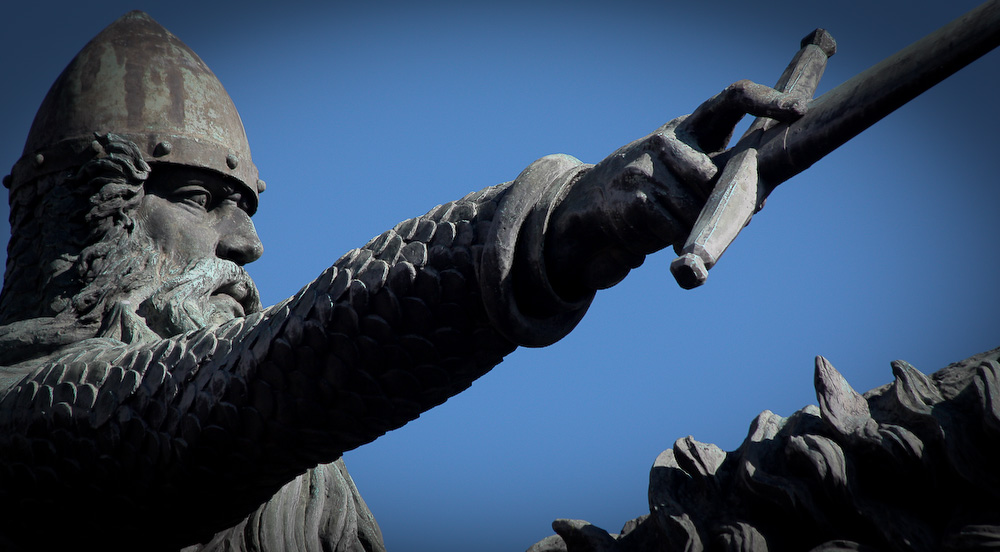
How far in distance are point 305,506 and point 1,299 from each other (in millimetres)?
1751

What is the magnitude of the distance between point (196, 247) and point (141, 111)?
2.39ft

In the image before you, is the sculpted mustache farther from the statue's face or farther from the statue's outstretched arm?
the statue's outstretched arm

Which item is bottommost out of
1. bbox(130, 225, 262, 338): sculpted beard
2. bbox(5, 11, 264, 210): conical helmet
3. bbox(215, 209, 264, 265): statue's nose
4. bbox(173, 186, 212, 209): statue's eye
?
bbox(130, 225, 262, 338): sculpted beard

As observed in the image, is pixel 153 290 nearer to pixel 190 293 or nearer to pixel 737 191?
pixel 190 293

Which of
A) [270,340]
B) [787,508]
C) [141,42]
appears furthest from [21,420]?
[787,508]

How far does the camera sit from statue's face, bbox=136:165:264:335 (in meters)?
4.73

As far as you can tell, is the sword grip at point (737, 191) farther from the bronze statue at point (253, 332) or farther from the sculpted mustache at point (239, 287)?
the sculpted mustache at point (239, 287)

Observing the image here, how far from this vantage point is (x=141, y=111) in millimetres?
5098

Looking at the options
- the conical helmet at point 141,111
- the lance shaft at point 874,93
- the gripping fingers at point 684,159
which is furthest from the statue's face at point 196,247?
the lance shaft at point 874,93

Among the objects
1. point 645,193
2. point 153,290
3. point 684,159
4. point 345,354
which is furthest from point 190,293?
point 684,159

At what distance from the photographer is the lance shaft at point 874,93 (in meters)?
2.55

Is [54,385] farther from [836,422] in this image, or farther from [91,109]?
[836,422]

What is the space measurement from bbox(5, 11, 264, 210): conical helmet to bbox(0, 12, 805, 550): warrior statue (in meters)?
0.01

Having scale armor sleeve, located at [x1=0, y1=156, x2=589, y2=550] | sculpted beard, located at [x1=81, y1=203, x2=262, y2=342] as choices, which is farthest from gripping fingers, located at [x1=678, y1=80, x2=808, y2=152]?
sculpted beard, located at [x1=81, y1=203, x2=262, y2=342]
